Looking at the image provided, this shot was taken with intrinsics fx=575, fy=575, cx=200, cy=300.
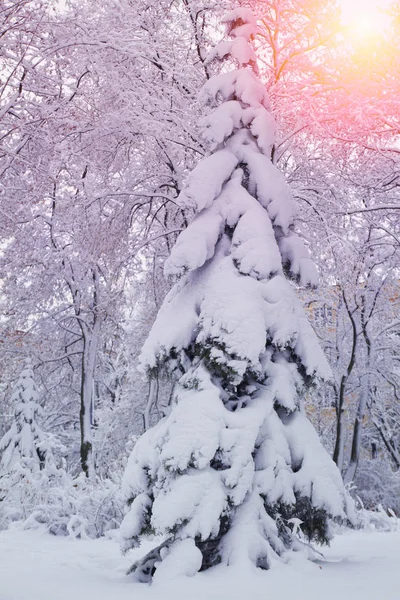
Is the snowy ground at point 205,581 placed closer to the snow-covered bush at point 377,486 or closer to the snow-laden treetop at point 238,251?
the snow-laden treetop at point 238,251

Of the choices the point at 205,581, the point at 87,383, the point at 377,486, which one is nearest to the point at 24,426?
the point at 87,383

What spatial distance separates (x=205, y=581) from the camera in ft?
15.6

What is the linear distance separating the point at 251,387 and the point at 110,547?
378 centimetres

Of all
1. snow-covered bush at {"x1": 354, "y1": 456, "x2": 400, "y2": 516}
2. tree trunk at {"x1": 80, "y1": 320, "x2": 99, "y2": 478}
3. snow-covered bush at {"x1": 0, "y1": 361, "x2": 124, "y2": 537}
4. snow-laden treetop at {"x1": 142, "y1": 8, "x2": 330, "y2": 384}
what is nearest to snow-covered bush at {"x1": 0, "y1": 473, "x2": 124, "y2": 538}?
snow-covered bush at {"x1": 0, "y1": 361, "x2": 124, "y2": 537}

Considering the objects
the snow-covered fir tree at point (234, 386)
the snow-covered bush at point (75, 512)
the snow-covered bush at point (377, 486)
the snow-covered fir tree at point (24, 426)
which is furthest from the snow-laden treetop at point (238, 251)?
the snow-covered bush at point (377, 486)

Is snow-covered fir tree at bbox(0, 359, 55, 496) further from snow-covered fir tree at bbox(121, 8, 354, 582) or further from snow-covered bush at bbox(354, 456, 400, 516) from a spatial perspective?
snow-covered fir tree at bbox(121, 8, 354, 582)

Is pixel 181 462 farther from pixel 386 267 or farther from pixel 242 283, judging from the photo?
pixel 386 267

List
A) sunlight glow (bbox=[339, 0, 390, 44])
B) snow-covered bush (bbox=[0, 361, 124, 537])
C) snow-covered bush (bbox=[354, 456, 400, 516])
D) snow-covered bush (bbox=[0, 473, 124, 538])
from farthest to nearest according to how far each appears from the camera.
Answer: snow-covered bush (bbox=[354, 456, 400, 516])
snow-covered bush (bbox=[0, 361, 124, 537])
snow-covered bush (bbox=[0, 473, 124, 538])
sunlight glow (bbox=[339, 0, 390, 44])

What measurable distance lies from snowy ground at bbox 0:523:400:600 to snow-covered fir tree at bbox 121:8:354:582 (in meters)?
0.20

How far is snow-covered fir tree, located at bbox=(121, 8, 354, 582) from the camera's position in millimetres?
4996

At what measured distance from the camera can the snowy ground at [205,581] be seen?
4492 millimetres

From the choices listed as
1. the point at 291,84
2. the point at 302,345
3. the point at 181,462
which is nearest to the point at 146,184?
the point at 291,84

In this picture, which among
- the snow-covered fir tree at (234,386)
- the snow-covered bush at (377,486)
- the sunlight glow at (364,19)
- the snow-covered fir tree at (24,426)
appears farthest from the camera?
the snow-covered bush at (377,486)

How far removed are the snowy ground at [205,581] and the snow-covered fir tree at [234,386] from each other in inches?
8.0
